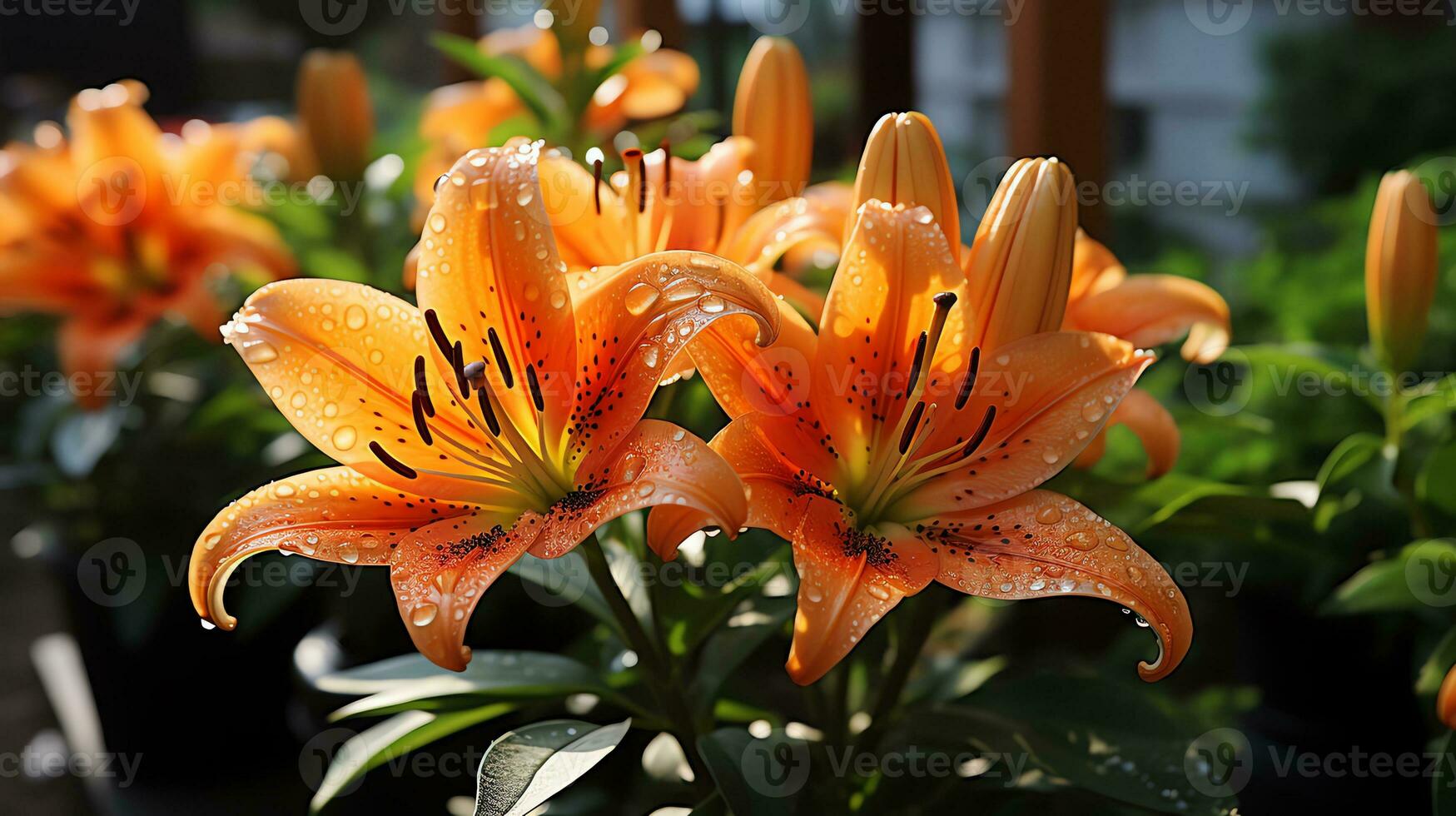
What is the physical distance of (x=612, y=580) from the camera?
55 cm

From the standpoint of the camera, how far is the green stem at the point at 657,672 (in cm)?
56

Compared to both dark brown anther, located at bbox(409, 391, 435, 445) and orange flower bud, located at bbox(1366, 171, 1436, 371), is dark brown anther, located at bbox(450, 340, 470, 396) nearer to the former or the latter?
dark brown anther, located at bbox(409, 391, 435, 445)

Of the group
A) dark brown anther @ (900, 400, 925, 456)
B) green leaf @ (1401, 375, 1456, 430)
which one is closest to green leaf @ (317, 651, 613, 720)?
dark brown anther @ (900, 400, 925, 456)

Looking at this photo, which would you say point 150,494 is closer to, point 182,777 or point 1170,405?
point 182,777

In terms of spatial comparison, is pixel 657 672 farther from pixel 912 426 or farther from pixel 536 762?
pixel 912 426

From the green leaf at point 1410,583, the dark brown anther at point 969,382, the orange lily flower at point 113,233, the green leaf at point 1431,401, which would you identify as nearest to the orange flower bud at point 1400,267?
the green leaf at point 1431,401

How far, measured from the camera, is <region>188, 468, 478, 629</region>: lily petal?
0.48 meters

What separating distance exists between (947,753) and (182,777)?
929 mm

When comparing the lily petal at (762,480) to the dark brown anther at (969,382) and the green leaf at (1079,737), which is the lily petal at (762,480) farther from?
the green leaf at (1079,737)

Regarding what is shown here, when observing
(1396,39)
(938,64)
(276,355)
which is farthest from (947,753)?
(1396,39)

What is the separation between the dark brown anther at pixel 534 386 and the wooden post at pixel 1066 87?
70 centimetres

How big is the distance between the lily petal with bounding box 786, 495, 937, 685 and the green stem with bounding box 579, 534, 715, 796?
0.39ft

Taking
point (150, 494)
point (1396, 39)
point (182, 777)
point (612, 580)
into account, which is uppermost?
point (1396, 39)

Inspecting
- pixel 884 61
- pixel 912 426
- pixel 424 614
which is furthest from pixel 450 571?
pixel 884 61
